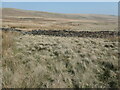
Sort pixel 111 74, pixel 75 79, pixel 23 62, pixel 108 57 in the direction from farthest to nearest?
pixel 108 57, pixel 23 62, pixel 111 74, pixel 75 79

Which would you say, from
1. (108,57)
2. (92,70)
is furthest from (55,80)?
(108,57)

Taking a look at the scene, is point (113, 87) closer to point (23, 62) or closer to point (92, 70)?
point (92, 70)

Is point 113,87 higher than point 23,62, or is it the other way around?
point 23,62

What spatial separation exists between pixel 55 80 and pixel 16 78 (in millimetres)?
1264

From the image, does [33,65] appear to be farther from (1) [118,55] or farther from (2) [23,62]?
(1) [118,55]

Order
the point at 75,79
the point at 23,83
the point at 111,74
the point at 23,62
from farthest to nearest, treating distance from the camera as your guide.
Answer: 1. the point at 23,62
2. the point at 111,74
3. the point at 75,79
4. the point at 23,83

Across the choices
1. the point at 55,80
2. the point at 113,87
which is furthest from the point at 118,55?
the point at 55,80

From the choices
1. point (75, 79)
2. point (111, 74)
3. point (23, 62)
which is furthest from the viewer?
point (23, 62)

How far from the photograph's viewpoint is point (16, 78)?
650 cm

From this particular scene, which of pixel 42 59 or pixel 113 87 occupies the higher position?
pixel 42 59

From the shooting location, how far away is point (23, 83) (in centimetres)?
629

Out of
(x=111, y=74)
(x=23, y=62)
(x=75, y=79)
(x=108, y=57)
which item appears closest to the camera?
(x=75, y=79)

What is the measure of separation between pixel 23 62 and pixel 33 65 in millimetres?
579

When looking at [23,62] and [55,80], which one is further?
[23,62]
